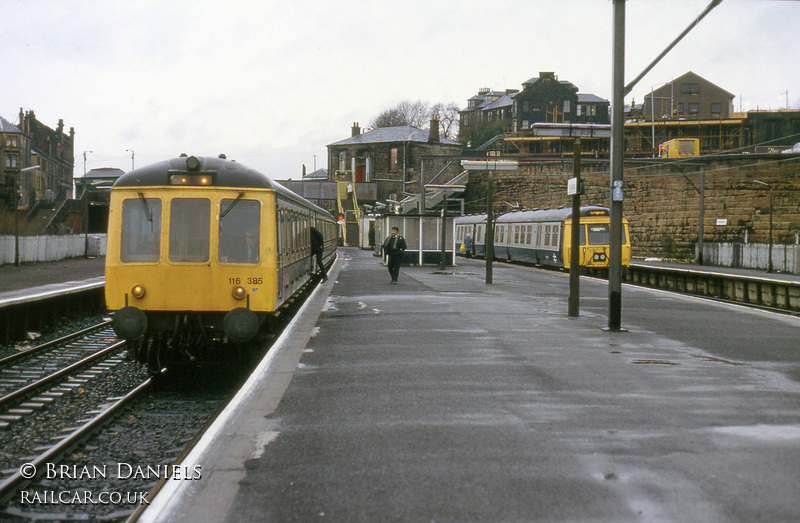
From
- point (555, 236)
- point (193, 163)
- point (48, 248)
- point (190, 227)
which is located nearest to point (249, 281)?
point (190, 227)

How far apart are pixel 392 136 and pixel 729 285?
63.7m

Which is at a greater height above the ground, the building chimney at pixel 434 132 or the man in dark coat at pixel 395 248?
the building chimney at pixel 434 132

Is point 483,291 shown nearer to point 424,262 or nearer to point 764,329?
point 764,329

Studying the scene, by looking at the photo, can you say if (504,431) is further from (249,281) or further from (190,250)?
(190,250)

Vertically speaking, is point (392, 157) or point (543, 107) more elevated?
point (543, 107)

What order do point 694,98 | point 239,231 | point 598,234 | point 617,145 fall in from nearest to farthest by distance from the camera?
point 239,231, point 617,145, point 598,234, point 694,98

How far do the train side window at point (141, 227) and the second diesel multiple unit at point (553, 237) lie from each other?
23.2 m

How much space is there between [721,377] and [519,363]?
2131 mm

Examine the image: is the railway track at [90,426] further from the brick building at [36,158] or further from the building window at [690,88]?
the building window at [690,88]

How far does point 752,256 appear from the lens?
41188 millimetres

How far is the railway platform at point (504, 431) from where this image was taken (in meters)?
4.51

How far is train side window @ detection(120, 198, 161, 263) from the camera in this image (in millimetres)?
10461

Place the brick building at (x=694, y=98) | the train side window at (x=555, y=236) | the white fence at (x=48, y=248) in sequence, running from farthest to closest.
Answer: the brick building at (x=694, y=98), the white fence at (x=48, y=248), the train side window at (x=555, y=236)

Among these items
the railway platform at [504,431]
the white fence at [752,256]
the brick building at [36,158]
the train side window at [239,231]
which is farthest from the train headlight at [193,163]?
the brick building at [36,158]
